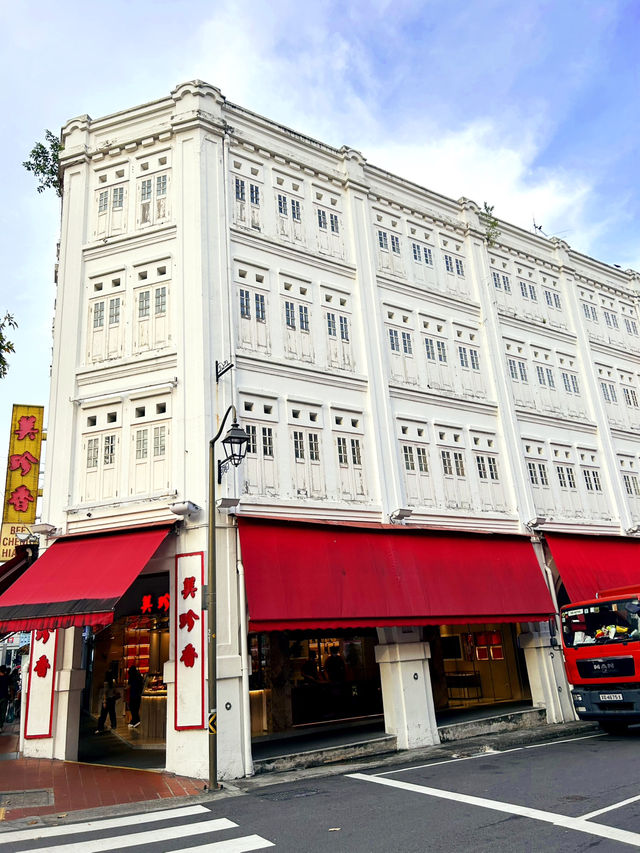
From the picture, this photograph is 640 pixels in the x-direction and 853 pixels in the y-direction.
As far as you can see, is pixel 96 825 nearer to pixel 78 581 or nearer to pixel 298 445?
pixel 78 581

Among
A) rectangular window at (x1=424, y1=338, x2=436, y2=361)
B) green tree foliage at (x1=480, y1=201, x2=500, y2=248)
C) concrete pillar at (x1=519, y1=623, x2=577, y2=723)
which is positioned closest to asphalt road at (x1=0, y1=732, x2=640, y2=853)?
concrete pillar at (x1=519, y1=623, x2=577, y2=723)

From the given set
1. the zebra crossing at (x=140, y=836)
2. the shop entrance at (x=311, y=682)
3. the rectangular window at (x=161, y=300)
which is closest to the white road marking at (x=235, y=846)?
the zebra crossing at (x=140, y=836)

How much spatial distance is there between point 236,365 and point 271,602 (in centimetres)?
585

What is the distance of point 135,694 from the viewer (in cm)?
1817

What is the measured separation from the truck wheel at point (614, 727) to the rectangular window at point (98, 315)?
623 inches

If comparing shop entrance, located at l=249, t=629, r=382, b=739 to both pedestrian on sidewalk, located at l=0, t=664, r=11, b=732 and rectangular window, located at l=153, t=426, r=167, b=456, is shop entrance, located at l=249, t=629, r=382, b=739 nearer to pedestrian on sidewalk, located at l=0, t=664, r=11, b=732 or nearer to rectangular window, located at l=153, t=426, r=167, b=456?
rectangular window, located at l=153, t=426, r=167, b=456

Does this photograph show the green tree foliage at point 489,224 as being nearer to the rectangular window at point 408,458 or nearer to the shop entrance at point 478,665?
the rectangular window at point 408,458

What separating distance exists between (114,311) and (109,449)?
3788mm

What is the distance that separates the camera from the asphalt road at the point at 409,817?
6.93 meters

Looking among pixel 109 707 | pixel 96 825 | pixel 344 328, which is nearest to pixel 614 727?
pixel 96 825

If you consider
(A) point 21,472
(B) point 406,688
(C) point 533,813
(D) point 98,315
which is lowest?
(C) point 533,813

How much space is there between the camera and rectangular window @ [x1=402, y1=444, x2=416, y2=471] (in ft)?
56.0

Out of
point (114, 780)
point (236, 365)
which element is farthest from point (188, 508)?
point (114, 780)

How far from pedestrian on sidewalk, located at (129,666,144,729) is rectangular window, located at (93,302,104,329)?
33.0ft
